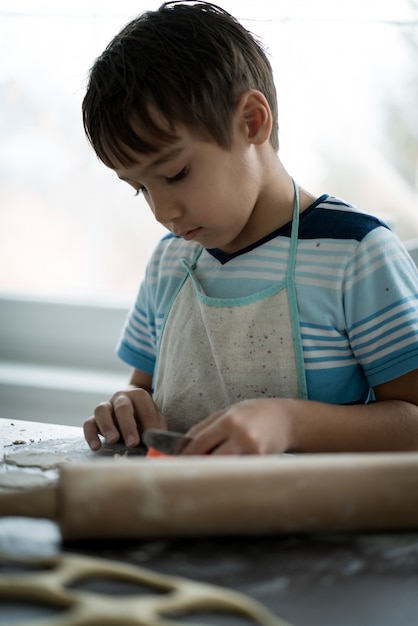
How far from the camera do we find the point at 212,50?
98cm

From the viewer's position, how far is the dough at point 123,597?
0.49 metres

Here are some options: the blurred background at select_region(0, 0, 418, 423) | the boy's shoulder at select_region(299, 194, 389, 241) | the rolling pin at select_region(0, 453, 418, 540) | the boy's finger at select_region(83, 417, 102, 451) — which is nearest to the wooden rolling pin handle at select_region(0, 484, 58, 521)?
the rolling pin at select_region(0, 453, 418, 540)

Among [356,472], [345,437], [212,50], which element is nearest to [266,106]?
[212,50]

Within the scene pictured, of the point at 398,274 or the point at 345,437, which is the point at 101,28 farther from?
the point at 345,437

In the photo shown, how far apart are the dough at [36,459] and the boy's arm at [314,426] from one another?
0.16m

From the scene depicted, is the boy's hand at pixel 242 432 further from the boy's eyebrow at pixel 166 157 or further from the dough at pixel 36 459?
the boy's eyebrow at pixel 166 157

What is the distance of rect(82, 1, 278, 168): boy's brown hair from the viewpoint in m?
0.92

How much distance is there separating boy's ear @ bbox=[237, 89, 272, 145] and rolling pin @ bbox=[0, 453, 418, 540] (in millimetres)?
522

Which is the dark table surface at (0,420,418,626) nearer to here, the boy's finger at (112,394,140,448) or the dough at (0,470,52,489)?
the dough at (0,470,52,489)

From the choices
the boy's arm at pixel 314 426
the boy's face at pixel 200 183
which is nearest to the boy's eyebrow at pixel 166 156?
the boy's face at pixel 200 183

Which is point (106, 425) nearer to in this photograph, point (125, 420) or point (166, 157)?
point (125, 420)

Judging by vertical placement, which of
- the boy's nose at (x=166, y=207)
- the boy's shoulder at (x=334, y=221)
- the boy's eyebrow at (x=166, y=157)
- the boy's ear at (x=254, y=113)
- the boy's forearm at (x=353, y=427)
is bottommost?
the boy's forearm at (x=353, y=427)

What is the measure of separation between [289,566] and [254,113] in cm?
62

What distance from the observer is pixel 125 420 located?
960 mm
